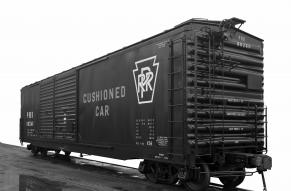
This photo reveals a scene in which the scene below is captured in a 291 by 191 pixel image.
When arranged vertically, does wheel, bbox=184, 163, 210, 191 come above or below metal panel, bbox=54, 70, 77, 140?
below

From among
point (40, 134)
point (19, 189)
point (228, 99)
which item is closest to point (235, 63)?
point (228, 99)

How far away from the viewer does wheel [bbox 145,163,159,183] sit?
909 cm

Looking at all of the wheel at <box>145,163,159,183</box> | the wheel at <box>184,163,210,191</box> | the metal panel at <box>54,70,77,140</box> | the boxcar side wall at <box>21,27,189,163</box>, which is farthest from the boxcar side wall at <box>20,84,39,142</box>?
the wheel at <box>184,163,210,191</box>

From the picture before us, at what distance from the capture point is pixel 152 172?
30.8 ft

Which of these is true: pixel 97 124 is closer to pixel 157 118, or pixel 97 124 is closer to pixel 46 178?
pixel 46 178

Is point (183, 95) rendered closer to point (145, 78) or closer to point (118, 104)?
point (145, 78)

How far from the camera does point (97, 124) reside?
11.4 m

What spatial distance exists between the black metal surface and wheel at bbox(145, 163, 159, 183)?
546 millimetres

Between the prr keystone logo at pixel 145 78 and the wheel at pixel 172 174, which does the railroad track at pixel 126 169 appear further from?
the prr keystone logo at pixel 145 78

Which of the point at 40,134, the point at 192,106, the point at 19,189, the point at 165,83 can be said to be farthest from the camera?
the point at 40,134

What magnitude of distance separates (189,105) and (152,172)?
8.79ft

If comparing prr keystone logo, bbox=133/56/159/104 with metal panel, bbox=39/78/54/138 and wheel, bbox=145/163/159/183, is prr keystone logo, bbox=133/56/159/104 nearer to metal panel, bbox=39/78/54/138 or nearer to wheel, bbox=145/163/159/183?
wheel, bbox=145/163/159/183

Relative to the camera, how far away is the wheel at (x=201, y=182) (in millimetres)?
7656

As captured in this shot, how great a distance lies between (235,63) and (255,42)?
54.2 inches
